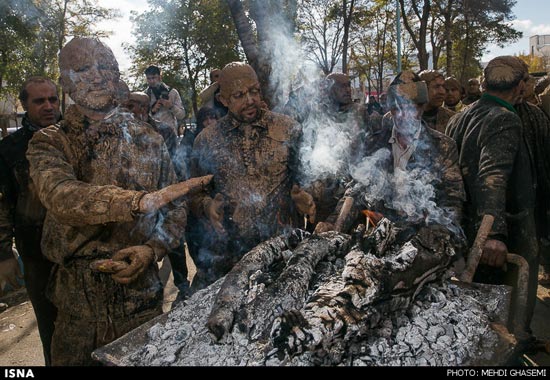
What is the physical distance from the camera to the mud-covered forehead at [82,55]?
8.12 feet

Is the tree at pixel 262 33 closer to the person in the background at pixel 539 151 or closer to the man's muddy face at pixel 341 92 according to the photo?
the man's muddy face at pixel 341 92

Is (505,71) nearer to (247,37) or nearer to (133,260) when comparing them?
(133,260)

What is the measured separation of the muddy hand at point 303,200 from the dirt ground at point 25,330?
220 centimetres

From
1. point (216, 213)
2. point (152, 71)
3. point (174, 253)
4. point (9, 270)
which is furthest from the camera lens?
point (152, 71)

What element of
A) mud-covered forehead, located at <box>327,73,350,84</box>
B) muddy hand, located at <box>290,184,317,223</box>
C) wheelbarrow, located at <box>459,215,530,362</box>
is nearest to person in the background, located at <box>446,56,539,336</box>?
wheelbarrow, located at <box>459,215,530,362</box>

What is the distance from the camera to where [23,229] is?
129 inches

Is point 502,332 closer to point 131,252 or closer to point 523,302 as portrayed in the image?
point 523,302

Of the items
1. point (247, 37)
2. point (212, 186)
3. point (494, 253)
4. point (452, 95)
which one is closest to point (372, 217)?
point (494, 253)

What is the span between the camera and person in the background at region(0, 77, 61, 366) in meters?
3.18

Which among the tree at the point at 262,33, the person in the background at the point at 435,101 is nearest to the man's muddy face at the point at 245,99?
the person in the background at the point at 435,101

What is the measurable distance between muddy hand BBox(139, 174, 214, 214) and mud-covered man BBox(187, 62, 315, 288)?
0.80 m

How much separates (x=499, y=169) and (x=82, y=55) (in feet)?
10.1

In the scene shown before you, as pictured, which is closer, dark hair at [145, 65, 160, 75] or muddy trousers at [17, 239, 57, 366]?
muddy trousers at [17, 239, 57, 366]

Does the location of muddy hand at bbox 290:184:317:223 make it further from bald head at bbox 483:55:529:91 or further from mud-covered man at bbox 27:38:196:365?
bald head at bbox 483:55:529:91
